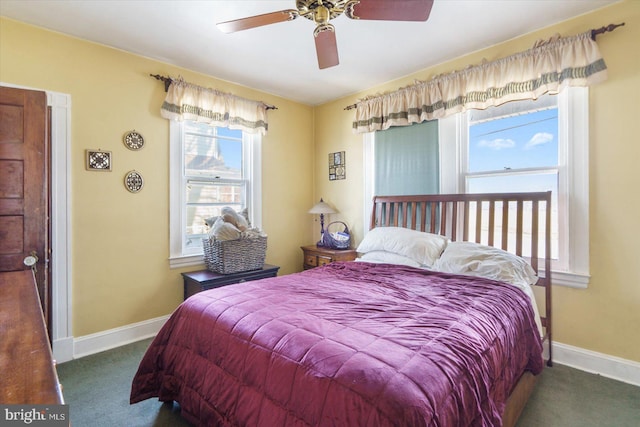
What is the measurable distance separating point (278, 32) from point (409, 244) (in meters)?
2.04

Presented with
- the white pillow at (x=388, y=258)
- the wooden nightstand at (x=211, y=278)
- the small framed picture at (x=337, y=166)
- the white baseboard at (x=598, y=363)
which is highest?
the small framed picture at (x=337, y=166)

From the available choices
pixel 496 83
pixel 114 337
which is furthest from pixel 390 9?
pixel 114 337

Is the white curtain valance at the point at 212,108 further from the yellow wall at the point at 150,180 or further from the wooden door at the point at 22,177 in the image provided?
the wooden door at the point at 22,177

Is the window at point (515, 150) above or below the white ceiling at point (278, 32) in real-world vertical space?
below

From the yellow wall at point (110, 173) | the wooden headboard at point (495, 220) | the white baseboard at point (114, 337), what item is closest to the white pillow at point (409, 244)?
the wooden headboard at point (495, 220)

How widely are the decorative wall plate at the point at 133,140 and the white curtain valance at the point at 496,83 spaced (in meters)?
2.30

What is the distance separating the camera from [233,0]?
208cm

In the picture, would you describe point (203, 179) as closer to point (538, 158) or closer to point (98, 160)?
point (98, 160)

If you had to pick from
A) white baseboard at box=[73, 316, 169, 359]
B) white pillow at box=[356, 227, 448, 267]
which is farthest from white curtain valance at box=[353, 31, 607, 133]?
white baseboard at box=[73, 316, 169, 359]

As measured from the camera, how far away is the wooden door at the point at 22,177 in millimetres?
1938

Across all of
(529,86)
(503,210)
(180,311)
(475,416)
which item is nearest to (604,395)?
(503,210)

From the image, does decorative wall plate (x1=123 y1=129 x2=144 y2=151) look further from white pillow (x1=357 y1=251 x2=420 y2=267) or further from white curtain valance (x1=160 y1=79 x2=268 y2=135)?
white pillow (x1=357 y1=251 x2=420 y2=267)

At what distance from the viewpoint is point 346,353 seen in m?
1.12

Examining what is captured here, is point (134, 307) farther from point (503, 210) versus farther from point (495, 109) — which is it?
point (495, 109)
